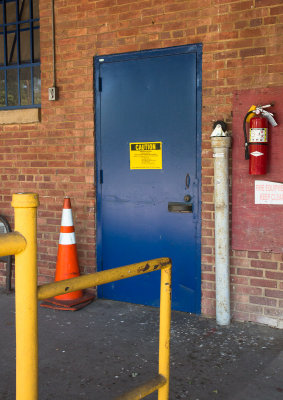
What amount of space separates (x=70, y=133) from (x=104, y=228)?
1199 mm

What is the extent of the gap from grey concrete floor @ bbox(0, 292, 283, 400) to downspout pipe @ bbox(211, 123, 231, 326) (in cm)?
27

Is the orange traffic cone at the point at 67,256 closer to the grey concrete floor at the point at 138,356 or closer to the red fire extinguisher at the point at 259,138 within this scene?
the grey concrete floor at the point at 138,356

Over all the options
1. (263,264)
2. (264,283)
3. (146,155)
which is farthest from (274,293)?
(146,155)

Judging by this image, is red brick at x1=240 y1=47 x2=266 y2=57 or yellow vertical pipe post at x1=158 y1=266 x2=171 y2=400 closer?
yellow vertical pipe post at x1=158 y1=266 x2=171 y2=400

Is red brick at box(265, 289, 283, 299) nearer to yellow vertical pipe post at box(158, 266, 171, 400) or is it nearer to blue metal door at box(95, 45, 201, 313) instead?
blue metal door at box(95, 45, 201, 313)

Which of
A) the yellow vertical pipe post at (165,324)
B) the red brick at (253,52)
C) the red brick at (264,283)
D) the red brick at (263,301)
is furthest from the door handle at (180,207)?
the yellow vertical pipe post at (165,324)

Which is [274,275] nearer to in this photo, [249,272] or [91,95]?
[249,272]

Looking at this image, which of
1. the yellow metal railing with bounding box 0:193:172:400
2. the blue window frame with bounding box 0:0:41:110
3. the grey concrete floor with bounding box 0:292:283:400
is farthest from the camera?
the blue window frame with bounding box 0:0:41:110

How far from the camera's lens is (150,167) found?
473 cm

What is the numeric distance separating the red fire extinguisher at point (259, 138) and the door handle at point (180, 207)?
0.79 metres

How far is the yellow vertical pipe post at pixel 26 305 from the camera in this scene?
1740mm

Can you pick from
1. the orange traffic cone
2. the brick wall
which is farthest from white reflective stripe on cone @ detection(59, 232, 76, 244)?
the brick wall

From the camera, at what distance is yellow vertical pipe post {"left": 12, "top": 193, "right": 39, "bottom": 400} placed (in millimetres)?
1740

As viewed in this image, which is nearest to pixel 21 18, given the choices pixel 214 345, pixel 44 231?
pixel 44 231
